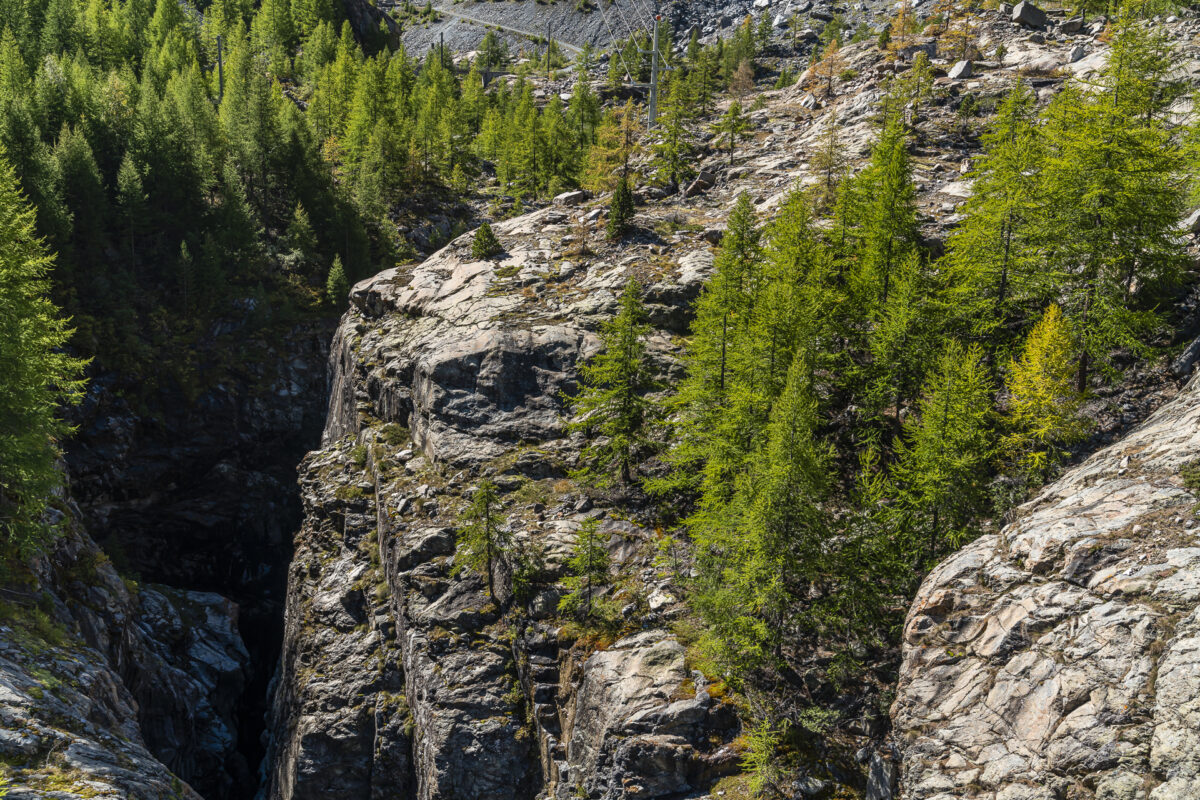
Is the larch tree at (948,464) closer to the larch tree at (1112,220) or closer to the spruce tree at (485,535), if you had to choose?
the larch tree at (1112,220)

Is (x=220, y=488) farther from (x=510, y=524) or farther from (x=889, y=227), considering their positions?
(x=889, y=227)

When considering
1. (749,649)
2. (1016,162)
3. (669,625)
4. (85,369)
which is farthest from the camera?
(85,369)

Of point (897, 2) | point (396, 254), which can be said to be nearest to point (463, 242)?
point (396, 254)

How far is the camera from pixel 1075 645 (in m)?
18.0

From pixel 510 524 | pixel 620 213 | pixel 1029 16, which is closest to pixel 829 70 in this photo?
pixel 1029 16

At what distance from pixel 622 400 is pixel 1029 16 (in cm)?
5461

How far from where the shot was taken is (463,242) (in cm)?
5153

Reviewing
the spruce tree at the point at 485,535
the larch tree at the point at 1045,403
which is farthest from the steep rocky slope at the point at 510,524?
the larch tree at the point at 1045,403

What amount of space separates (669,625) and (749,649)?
525cm

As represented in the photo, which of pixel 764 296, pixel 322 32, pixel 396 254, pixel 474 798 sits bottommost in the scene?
pixel 474 798

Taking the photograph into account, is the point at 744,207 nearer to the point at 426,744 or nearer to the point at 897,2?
the point at 426,744

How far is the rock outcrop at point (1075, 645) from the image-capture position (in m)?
15.8

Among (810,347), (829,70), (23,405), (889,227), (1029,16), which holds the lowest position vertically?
(23,405)

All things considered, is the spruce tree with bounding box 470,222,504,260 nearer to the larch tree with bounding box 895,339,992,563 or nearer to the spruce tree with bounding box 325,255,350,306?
the spruce tree with bounding box 325,255,350,306
